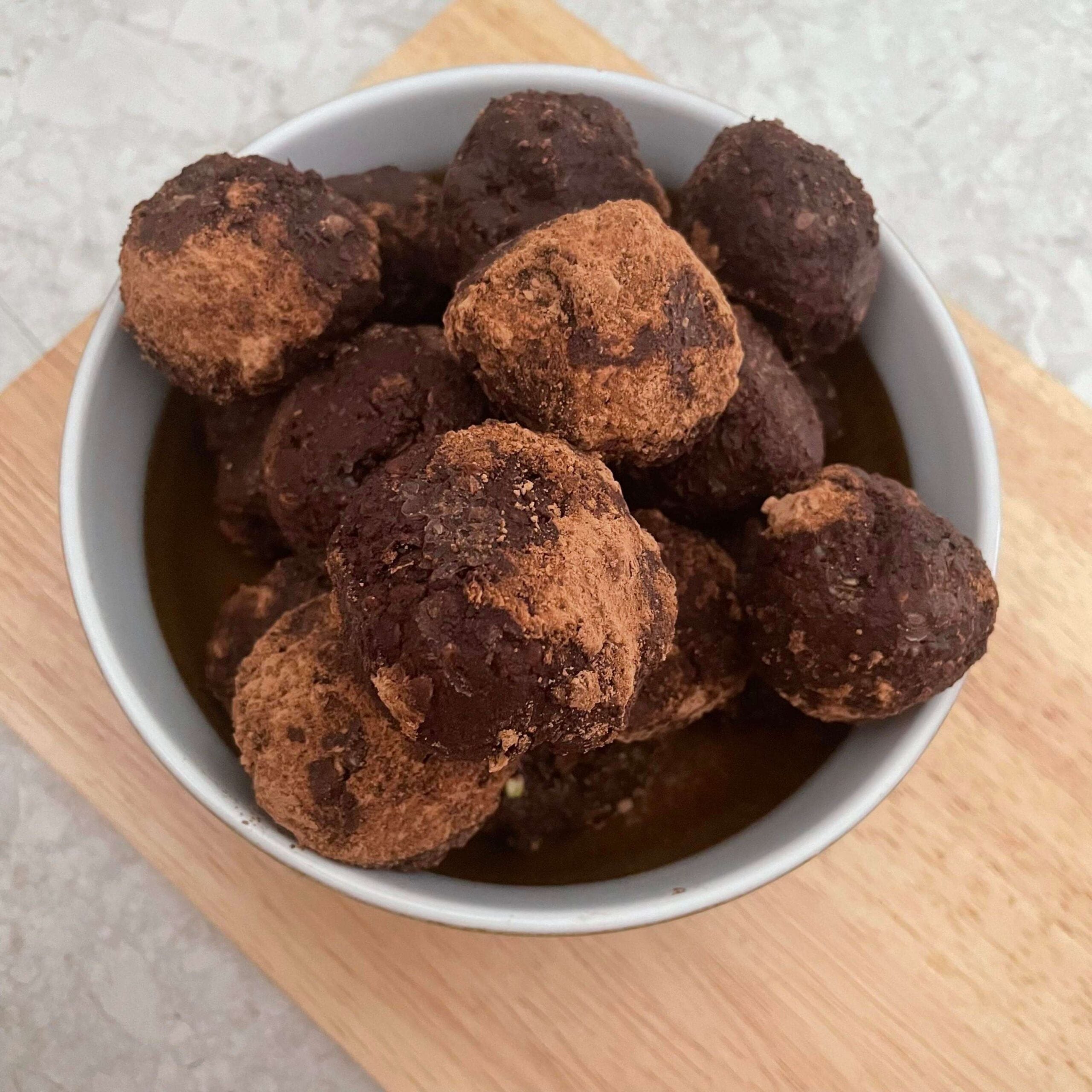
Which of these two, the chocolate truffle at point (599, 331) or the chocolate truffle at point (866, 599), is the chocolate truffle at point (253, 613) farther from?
the chocolate truffle at point (866, 599)

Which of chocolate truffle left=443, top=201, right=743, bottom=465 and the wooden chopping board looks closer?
chocolate truffle left=443, top=201, right=743, bottom=465

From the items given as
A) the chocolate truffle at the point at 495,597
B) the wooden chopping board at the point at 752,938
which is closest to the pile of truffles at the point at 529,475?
the chocolate truffle at the point at 495,597

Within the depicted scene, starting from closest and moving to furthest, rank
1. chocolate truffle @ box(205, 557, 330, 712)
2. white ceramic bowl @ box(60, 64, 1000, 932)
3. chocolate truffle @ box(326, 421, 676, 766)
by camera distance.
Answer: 1. chocolate truffle @ box(326, 421, 676, 766)
2. white ceramic bowl @ box(60, 64, 1000, 932)
3. chocolate truffle @ box(205, 557, 330, 712)

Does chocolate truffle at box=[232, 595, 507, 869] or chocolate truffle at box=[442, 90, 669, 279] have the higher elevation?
chocolate truffle at box=[442, 90, 669, 279]

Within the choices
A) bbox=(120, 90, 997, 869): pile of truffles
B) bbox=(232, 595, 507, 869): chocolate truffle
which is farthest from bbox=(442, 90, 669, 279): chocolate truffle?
bbox=(232, 595, 507, 869): chocolate truffle

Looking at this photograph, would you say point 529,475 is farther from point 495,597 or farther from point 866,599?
point 866,599

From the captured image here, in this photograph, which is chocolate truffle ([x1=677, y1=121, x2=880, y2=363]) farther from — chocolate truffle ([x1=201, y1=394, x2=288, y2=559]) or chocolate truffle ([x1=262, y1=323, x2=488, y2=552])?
chocolate truffle ([x1=201, y1=394, x2=288, y2=559])

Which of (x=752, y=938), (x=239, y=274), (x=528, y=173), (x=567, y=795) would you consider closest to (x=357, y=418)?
(x=239, y=274)
